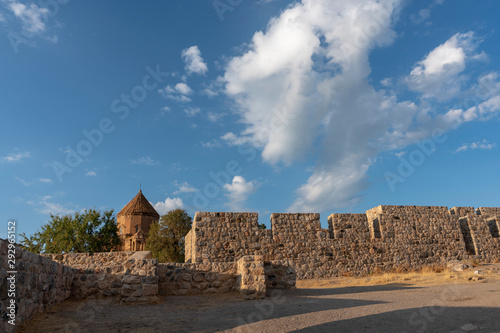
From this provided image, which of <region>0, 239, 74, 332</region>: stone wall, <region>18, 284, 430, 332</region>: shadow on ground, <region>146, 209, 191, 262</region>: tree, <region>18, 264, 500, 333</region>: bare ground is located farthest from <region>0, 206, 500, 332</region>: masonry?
<region>146, 209, 191, 262</region>: tree

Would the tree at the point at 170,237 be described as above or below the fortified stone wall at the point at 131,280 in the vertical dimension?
above

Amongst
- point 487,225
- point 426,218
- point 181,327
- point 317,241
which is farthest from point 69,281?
point 487,225

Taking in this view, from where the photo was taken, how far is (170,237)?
29.6m

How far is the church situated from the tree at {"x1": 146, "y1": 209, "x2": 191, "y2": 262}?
5573 millimetres

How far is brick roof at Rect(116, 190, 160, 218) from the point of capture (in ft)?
124

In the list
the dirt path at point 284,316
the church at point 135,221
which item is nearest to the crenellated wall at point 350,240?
the dirt path at point 284,316

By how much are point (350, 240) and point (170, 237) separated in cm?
1931

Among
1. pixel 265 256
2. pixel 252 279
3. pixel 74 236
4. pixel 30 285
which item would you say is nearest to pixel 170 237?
pixel 74 236

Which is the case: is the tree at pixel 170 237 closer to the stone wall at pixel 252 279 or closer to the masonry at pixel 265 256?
the masonry at pixel 265 256

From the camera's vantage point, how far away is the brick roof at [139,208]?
124 ft

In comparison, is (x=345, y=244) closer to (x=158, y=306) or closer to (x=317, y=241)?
(x=317, y=241)

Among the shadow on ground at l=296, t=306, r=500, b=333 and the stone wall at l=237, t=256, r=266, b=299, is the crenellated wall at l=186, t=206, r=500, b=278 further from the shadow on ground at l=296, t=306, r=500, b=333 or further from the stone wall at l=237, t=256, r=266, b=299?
the shadow on ground at l=296, t=306, r=500, b=333

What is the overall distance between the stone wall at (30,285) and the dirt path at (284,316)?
0.21m

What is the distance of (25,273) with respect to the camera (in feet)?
16.3
